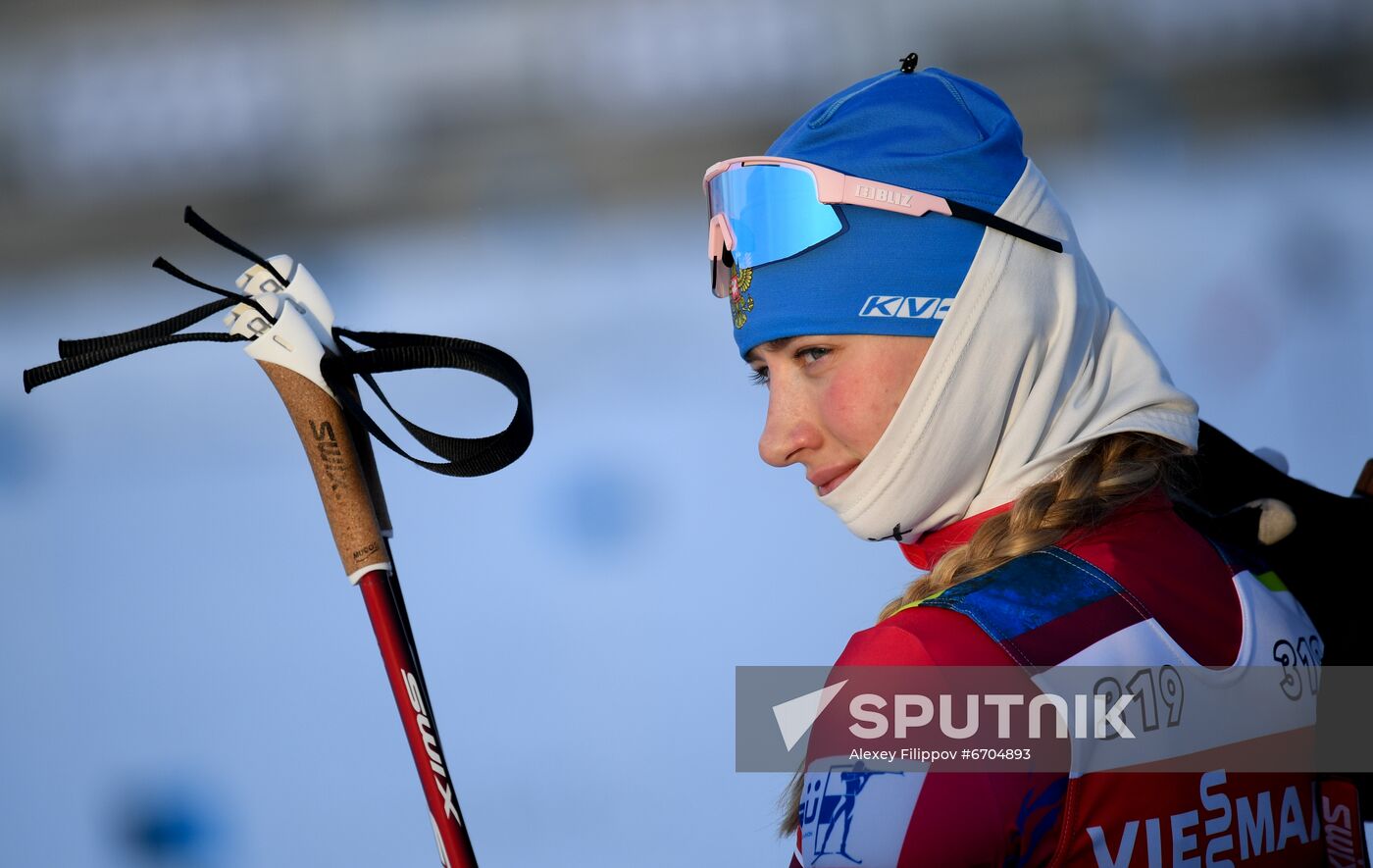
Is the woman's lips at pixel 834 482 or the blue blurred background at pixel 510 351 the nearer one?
the woman's lips at pixel 834 482

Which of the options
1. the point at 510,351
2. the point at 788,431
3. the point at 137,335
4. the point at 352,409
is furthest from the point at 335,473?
the point at 510,351

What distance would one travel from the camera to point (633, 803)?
2336mm

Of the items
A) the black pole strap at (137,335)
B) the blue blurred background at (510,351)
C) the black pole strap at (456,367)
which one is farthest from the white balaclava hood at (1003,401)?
the blue blurred background at (510,351)

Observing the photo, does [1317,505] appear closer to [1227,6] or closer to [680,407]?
[680,407]

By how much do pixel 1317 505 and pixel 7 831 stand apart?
8.31 feet

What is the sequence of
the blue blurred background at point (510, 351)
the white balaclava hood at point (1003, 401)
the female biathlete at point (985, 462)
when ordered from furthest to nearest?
the blue blurred background at point (510, 351) → the white balaclava hood at point (1003, 401) → the female biathlete at point (985, 462)

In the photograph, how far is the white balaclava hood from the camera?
838 millimetres

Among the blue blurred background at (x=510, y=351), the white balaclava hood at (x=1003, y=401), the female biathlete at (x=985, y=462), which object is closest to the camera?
the female biathlete at (x=985, y=462)

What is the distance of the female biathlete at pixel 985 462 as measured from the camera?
680mm

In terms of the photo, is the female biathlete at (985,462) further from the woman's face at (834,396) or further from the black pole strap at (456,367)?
the black pole strap at (456,367)

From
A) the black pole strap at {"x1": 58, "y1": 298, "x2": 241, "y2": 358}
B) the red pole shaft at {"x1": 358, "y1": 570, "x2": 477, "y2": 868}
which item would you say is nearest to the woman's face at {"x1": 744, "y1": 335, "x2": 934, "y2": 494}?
the red pole shaft at {"x1": 358, "y1": 570, "x2": 477, "y2": 868}

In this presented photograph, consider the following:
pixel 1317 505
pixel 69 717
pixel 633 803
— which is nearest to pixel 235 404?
pixel 69 717

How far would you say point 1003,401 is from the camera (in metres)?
0.85

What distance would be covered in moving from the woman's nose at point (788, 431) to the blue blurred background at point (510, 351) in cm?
147
